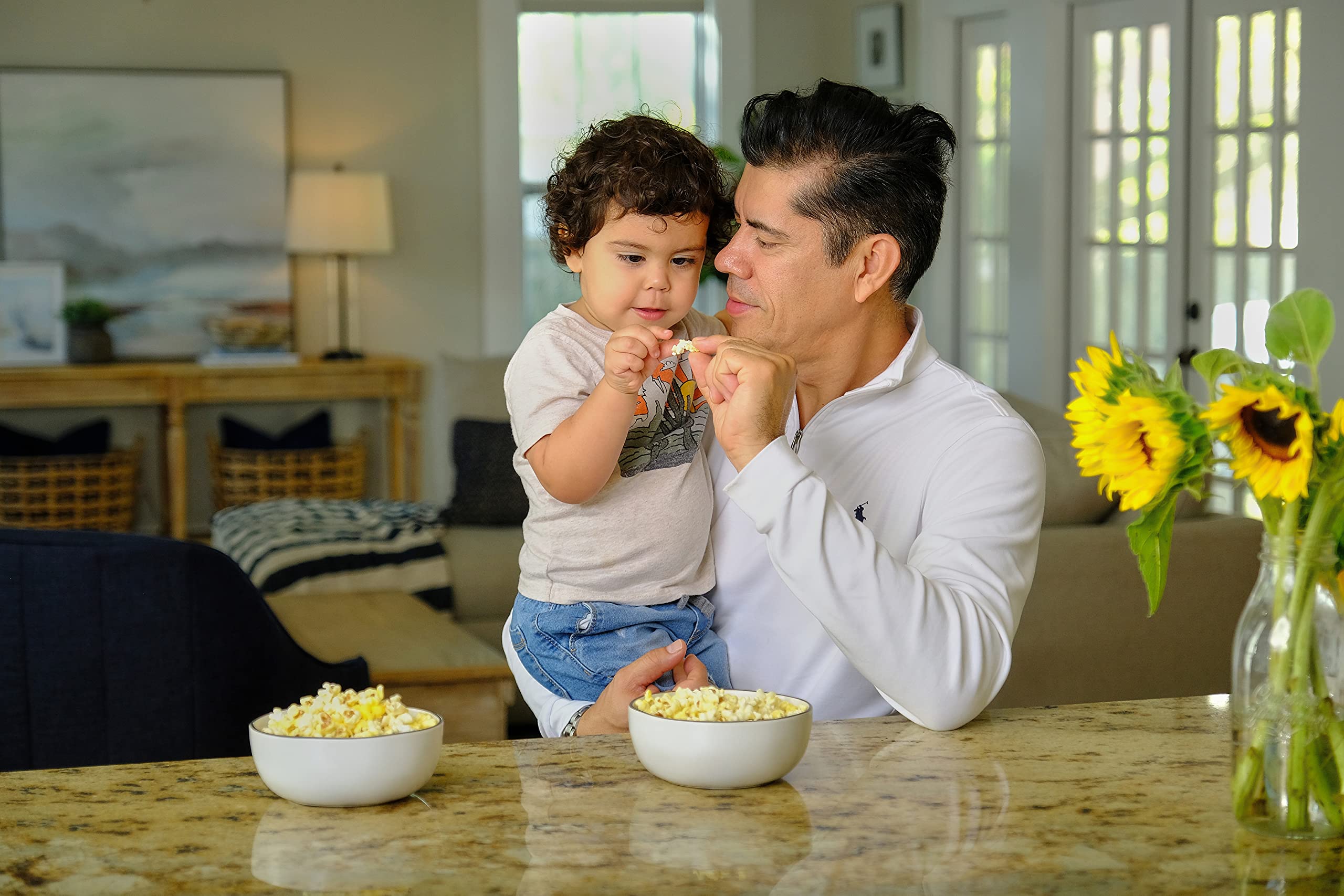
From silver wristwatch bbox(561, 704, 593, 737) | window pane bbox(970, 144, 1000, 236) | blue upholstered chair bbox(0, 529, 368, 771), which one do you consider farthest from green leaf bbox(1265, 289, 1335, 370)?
window pane bbox(970, 144, 1000, 236)

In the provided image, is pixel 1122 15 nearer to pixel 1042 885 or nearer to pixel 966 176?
pixel 966 176

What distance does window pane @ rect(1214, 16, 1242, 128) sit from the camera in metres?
4.50

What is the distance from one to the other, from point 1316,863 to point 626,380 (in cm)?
80

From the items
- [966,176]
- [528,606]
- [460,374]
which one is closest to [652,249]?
[528,606]

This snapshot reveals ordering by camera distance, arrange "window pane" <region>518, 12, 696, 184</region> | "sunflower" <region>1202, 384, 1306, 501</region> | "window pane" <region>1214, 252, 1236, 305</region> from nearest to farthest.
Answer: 1. "sunflower" <region>1202, 384, 1306, 501</region>
2. "window pane" <region>1214, 252, 1236, 305</region>
3. "window pane" <region>518, 12, 696, 184</region>

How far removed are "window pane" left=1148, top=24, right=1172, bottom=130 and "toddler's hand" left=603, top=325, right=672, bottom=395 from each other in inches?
152

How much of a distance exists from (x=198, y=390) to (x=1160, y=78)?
3860 mm

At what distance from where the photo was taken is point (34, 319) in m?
5.90

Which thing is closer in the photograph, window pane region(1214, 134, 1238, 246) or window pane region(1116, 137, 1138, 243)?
window pane region(1214, 134, 1238, 246)

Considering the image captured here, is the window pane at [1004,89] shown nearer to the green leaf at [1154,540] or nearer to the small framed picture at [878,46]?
the small framed picture at [878,46]

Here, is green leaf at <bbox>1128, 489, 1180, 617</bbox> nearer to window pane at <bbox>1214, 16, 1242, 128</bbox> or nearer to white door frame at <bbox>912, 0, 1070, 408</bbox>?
window pane at <bbox>1214, 16, 1242, 128</bbox>

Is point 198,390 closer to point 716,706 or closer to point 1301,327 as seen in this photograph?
point 716,706

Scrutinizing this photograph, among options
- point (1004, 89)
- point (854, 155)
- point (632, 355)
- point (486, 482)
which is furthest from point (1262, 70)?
point (632, 355)

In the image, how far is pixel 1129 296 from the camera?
505 centimetres
